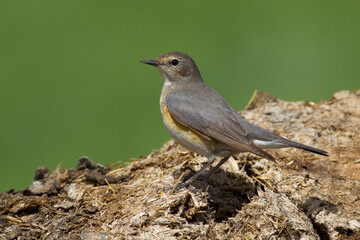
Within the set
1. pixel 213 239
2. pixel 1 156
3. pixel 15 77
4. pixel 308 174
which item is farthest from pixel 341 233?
pixel 15 77

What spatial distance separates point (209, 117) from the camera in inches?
255

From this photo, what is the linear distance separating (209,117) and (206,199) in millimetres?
1118

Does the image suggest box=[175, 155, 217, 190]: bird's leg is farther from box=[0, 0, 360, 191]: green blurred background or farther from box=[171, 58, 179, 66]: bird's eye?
box=[0, 0, 360, 191]: green blurred background

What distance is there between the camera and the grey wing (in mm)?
6172

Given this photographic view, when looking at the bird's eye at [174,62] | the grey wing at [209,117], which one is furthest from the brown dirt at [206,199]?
the bird's eye at [174,62]

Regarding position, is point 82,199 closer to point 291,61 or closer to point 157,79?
point 157,79

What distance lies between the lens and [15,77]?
499 inches

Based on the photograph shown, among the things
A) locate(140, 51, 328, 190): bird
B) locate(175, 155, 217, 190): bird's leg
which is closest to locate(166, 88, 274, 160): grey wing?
locate(140, 51, 328, 190): bird

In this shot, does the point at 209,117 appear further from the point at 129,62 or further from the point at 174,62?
the point at 129,62

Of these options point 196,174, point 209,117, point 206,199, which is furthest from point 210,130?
point 206,199

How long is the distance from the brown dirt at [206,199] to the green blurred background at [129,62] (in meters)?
3.94

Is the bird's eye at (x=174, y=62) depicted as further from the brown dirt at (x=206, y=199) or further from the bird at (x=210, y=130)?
the brown dirt at (x=206, y=199)

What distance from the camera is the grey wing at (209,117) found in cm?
617

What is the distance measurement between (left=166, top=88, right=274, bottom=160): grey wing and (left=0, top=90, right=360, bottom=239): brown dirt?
59cm
